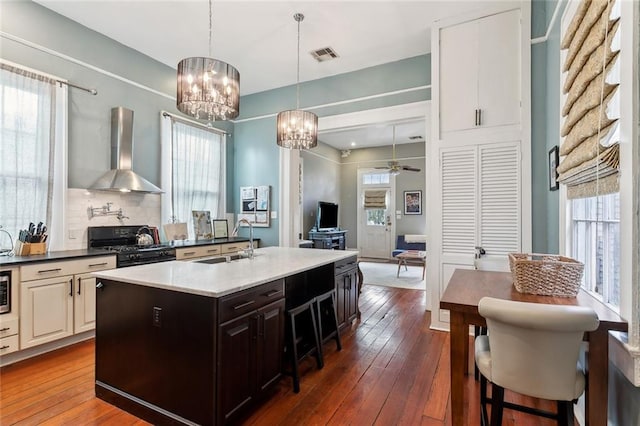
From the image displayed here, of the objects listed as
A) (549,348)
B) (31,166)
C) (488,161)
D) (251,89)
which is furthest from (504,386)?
(251,89)

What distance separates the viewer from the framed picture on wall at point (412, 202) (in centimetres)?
867

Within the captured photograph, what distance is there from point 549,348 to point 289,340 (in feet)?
5.36

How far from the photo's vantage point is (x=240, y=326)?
1901mm

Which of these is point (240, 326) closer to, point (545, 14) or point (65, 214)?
point (65, 214)

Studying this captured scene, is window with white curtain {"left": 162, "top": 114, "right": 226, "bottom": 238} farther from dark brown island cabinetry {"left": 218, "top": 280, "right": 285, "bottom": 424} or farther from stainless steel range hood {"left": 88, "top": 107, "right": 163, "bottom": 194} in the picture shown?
dark brown island cabinetry {"left": 218, "top": 280, "right": 285, "bottom": 424}

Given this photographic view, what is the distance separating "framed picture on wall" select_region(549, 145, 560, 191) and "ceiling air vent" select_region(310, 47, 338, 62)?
2853 mm

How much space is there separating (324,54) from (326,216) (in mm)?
4706

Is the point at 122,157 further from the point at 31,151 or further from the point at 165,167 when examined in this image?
the point at 31,151

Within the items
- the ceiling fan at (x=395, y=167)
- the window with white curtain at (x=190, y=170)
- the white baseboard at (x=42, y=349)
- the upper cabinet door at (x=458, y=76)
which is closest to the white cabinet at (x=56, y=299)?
the white baseboard at (x=42, y=349)

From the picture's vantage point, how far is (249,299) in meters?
1.98

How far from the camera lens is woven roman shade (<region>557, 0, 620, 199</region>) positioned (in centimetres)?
146

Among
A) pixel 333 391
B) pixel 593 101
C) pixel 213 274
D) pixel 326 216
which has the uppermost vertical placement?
pixel 593 101

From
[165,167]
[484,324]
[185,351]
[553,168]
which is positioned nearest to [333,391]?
[185,351]

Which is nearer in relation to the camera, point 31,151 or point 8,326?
point 8,326
